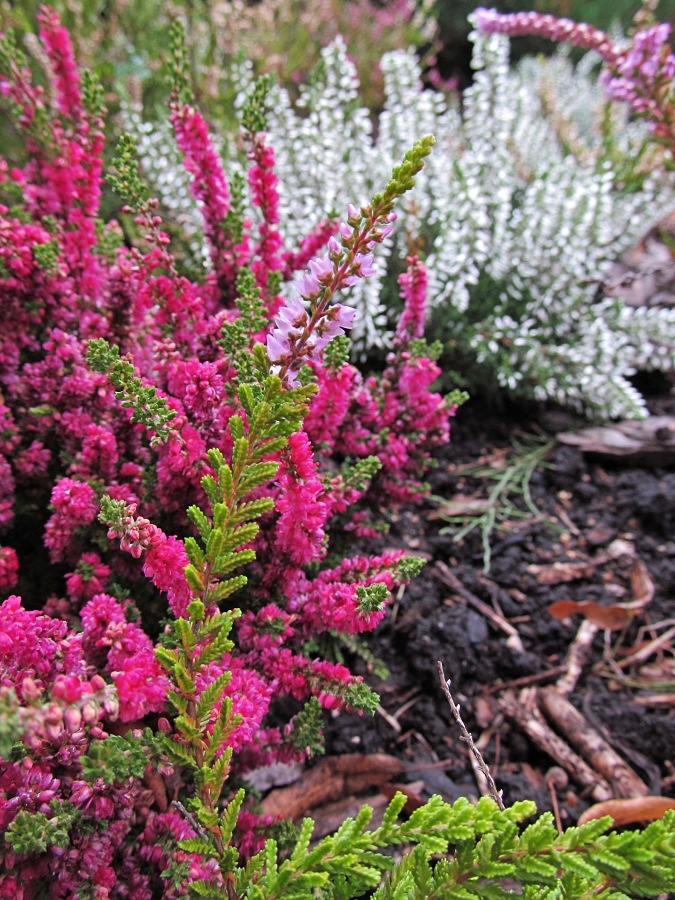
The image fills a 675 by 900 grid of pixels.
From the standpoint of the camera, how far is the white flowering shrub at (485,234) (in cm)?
244

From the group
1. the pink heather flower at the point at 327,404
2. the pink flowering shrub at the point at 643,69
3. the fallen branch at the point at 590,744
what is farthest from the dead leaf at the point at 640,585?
the pink flowering shrub at the point at 643,69

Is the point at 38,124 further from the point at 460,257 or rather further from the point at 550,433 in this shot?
the point at 550,433

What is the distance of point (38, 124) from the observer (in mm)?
1779

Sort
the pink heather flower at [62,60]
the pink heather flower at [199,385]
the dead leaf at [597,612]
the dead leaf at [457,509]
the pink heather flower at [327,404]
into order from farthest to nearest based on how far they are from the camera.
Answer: the dead leaf at [457,509] < the dead leaf at [597,612] < the pink heather flower at [62,60] < the pink heather flower at [327,404] < the pink heather flower at [199,385]

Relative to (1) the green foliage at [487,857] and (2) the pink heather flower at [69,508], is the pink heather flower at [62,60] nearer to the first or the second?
(2) the pink heather flower at [69,508]

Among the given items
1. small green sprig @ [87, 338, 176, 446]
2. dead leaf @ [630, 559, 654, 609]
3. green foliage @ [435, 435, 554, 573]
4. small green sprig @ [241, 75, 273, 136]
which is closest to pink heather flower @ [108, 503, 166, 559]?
small green sprig @ [87, 338, 176, 446]

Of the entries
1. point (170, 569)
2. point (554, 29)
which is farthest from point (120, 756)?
point (554, 29)

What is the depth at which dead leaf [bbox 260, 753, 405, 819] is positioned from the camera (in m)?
1.52

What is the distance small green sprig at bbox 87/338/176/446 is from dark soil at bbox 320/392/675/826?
0.95 m

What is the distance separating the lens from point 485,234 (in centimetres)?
249

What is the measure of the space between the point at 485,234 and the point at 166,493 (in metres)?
1.74

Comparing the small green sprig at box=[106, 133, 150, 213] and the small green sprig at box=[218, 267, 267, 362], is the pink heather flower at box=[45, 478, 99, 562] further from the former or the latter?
the small green sprig at box=[106, 133, 150, 213]

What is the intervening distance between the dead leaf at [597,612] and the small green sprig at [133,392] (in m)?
1.43

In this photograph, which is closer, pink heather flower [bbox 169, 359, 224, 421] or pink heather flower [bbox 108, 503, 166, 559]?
pink heather flower [bbox 108, 503, 166, 559]
